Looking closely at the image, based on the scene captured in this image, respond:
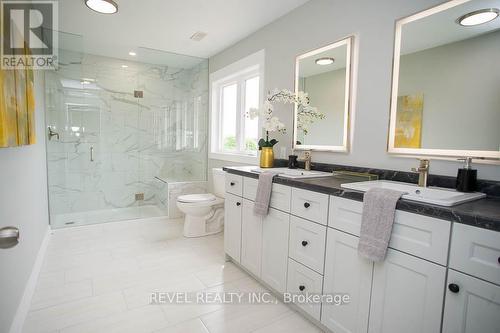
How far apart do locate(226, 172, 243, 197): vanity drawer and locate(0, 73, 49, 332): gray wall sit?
1475 mm

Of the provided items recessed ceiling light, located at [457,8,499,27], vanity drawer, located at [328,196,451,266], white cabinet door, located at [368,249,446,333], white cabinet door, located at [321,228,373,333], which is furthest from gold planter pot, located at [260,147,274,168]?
recessed ceiling light, located at [457,8,499,27]

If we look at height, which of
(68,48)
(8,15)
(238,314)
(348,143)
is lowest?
(238,314)

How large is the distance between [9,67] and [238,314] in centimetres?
184

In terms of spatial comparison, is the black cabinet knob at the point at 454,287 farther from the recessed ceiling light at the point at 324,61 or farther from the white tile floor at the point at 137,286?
the recessed ceiling light at the point at 324,61

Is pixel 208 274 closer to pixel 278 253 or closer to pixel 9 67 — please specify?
pixel 278 253

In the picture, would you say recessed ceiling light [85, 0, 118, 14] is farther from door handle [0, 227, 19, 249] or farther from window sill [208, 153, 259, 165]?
door handle [0, 227, 19, 249]

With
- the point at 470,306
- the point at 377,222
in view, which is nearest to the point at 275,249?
the point at 377,222

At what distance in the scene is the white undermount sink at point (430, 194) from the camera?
1070 millimetres

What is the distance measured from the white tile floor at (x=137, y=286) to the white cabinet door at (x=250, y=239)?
16cm

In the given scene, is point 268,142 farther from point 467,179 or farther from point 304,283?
point 467,179

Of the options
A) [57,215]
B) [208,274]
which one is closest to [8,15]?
[208,274]

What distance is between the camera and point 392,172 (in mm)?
1655

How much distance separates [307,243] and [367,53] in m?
1.34

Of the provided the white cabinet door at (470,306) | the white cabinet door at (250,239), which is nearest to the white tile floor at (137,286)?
the white cabinet door at (250,239)
